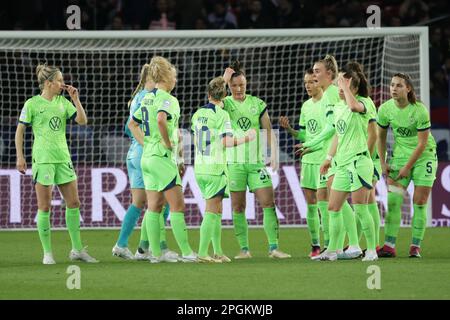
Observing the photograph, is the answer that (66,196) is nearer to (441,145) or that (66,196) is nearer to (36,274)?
(36,274)

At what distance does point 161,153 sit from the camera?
33.7 feet

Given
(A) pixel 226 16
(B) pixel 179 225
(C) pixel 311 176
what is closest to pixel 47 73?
(B) pixel 179 225

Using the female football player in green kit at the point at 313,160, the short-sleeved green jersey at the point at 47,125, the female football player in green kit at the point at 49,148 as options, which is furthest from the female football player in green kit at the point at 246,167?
the short-sleeved green jersey at the point at 47,125

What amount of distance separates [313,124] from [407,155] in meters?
0.96

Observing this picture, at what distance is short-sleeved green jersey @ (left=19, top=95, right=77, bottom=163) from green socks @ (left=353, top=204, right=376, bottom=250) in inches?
110

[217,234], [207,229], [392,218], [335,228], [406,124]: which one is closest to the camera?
[335,228]

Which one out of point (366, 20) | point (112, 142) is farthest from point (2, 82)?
point (366, 20)

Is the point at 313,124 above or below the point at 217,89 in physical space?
below

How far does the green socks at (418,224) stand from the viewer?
1109cm

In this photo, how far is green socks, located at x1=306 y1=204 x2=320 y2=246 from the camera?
11359 millimetres

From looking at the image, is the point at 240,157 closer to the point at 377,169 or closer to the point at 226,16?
the point at 377,169

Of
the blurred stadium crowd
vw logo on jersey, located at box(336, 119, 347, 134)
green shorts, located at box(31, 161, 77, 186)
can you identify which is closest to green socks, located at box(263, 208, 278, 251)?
vw logo on jersey, located at box(336, 119, 347, 134)

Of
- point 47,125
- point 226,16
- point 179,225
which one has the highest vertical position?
point 226,16

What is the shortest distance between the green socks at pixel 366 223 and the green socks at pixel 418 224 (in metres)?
0.89
